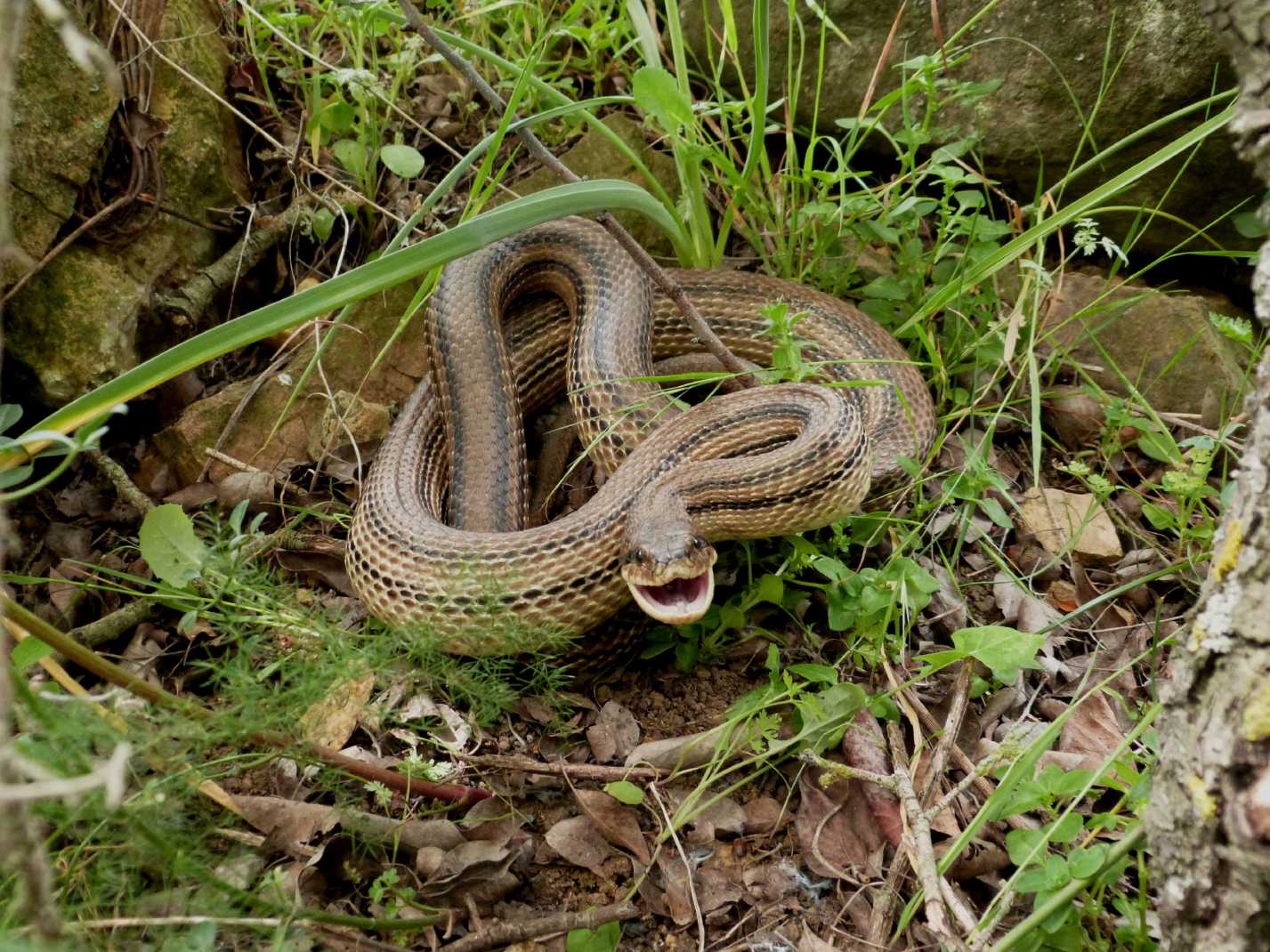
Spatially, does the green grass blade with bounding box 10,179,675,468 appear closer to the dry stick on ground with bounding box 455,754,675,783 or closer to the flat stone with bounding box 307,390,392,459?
the dry stick on ground with bounding box 455,754,675,783

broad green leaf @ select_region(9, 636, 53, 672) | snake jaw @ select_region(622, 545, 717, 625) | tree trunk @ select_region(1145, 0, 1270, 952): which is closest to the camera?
tree trunk @ select_region(1145, 0, 1270, 952)

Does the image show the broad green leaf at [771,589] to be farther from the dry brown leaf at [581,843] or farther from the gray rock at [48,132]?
the gray rock at [48,132]

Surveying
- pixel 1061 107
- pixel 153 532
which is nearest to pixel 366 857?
pixel 153 532

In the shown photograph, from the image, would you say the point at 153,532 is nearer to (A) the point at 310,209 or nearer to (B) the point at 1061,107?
(A) the point at 310,209

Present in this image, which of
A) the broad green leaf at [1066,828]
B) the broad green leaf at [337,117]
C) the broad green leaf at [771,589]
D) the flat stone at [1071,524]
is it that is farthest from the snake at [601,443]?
the broad green leaf at [1066,828]

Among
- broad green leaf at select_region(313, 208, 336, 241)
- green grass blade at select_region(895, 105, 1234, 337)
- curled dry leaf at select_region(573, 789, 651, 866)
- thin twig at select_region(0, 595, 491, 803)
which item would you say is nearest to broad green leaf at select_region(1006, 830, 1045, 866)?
curled dry leaf at select_region(573, 789, 651, 866)
